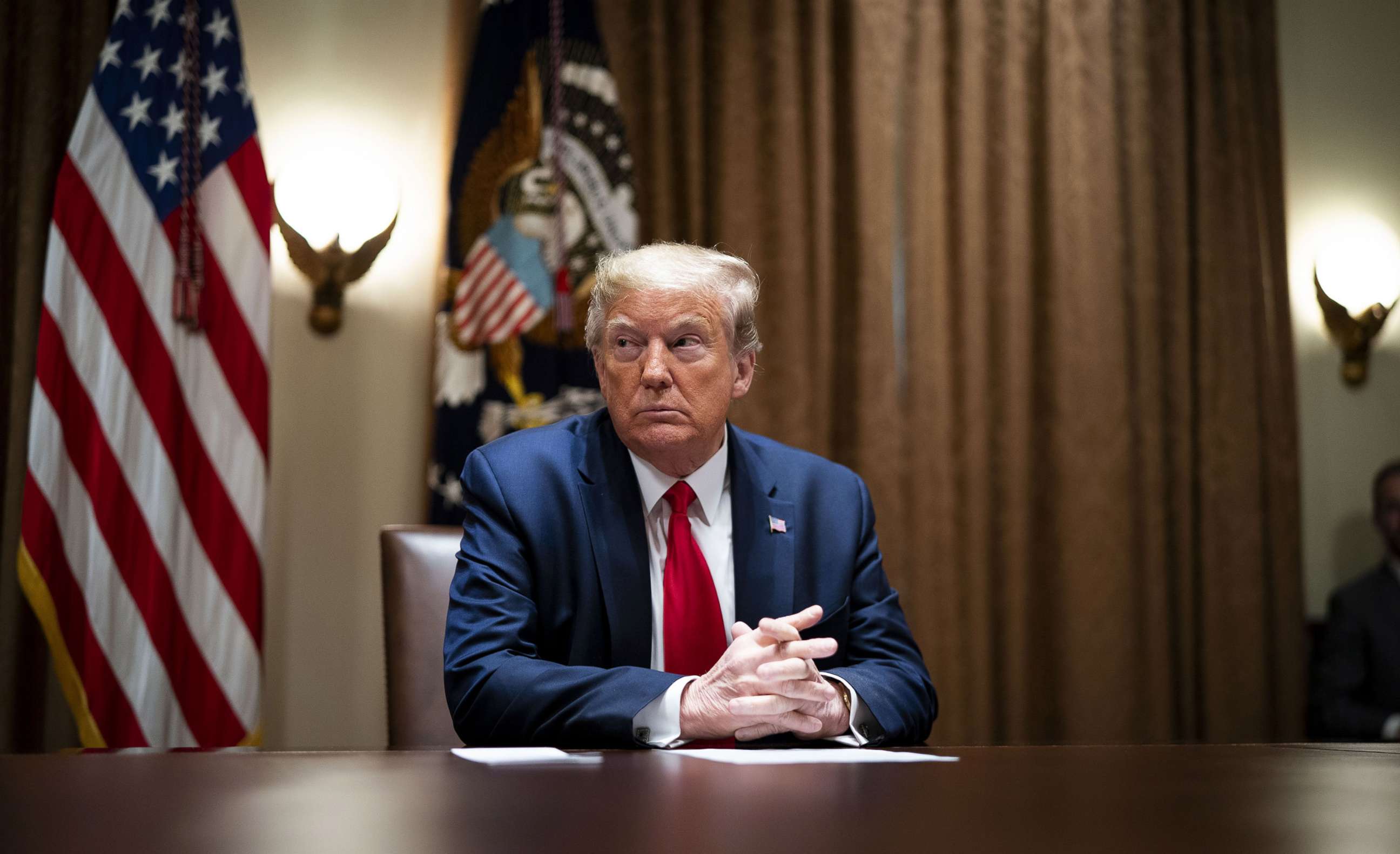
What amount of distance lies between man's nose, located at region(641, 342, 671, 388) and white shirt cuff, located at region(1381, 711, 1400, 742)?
2990 mm

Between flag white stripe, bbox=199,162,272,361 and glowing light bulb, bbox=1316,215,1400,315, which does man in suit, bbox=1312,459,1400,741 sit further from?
flag white stripe, bbox=199,162,272,361

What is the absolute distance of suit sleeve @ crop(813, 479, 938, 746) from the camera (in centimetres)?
185

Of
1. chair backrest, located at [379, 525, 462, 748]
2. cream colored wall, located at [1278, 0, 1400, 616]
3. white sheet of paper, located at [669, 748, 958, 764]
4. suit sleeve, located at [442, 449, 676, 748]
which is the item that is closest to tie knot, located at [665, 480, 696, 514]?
suit sleeve, located at [442, 449, 676, 748]

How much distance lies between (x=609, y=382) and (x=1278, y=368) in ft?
10.8

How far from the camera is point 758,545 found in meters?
2.12

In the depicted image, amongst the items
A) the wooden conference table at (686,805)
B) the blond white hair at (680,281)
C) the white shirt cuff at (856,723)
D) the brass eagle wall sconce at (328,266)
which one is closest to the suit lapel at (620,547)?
the blond white hair at (680,281)

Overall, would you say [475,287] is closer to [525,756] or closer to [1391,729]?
[525,756]

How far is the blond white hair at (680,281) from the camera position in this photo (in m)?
2.19

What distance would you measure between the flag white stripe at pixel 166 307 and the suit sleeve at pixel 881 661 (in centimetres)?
197

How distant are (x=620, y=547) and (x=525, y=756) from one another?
0.78 metres

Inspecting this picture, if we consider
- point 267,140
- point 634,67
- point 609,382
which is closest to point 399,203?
point 267,140

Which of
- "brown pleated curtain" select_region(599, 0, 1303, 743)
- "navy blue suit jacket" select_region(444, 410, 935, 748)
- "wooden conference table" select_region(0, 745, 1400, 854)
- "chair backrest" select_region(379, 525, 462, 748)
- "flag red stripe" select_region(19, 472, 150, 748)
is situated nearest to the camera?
"wooden conference table" select_region(0, 745, 1400, 854)

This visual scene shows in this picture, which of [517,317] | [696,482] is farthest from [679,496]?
[517,317]

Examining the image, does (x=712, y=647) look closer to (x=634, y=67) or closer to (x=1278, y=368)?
(x=634, y=67)
